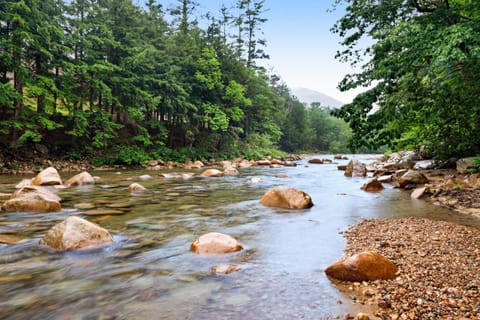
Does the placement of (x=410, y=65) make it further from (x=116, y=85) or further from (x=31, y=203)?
(x=116, y=85)

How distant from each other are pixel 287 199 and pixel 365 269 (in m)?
4.59

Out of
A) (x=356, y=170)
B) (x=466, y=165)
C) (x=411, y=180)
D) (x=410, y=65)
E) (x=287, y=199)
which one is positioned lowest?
(x=287, y=199)

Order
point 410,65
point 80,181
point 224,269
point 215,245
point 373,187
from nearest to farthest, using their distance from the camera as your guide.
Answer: point 224,269
point 215,245
point 410,65
point 373,187
point 80,181

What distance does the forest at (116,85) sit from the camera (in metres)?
15.6

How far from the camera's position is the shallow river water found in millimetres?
2801

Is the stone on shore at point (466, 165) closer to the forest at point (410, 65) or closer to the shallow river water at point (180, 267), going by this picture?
the forest at point (410, 65)

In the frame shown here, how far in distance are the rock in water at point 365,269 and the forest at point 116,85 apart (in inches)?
625

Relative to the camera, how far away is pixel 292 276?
3.55 metres

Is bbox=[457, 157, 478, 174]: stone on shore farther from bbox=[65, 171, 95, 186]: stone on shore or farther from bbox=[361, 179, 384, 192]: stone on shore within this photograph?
bbox=[65, 171, 95, 186]: stone on shore

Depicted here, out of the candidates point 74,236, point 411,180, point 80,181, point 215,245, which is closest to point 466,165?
point 411,180

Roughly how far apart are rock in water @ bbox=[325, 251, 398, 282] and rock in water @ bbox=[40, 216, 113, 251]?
3.24 meters

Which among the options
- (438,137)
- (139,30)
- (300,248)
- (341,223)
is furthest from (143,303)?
(139,30)

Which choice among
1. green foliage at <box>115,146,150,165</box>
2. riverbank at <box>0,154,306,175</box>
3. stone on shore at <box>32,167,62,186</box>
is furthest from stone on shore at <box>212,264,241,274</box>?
green foliage at <box>115,146,150,165</box>

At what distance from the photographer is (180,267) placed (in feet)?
12.6
